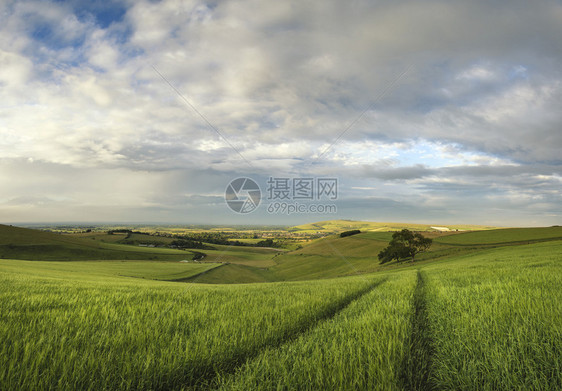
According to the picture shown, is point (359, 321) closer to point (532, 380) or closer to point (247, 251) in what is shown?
point (532, 380)

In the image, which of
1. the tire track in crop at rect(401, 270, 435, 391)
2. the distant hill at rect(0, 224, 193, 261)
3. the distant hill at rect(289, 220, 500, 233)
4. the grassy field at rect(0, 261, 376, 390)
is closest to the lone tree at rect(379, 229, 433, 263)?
the grassy field at rect(0, 261, 376, 390)

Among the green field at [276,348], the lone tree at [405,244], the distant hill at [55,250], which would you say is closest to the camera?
the green field at [276,348]

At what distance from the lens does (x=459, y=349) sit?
3.04 metres

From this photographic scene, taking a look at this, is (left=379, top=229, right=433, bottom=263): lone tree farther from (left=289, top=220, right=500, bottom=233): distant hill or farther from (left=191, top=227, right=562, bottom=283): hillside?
(left=289, top=220, right=500, bottom=233): distant hill

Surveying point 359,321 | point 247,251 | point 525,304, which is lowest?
point 247,251

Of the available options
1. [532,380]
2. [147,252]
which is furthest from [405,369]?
[147,252]

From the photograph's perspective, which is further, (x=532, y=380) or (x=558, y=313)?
(x=558, y=313)

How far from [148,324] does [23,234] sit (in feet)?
413

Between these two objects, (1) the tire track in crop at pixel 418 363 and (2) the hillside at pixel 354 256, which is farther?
(2) the hillside at pixel 354 256

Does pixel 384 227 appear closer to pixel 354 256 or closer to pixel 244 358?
pixel 354 256

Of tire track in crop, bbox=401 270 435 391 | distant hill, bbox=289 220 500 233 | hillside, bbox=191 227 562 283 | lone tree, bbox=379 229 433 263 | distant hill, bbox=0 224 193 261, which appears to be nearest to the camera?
tire track in crop, bbox=401 270 435 391

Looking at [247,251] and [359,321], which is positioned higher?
[359,321]

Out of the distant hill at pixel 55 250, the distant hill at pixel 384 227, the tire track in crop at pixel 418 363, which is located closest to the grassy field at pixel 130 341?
the tire track in crop at pixel 418 363

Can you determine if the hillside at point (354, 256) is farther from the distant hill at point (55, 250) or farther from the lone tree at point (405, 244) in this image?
the distant hill at point (55, 250)
